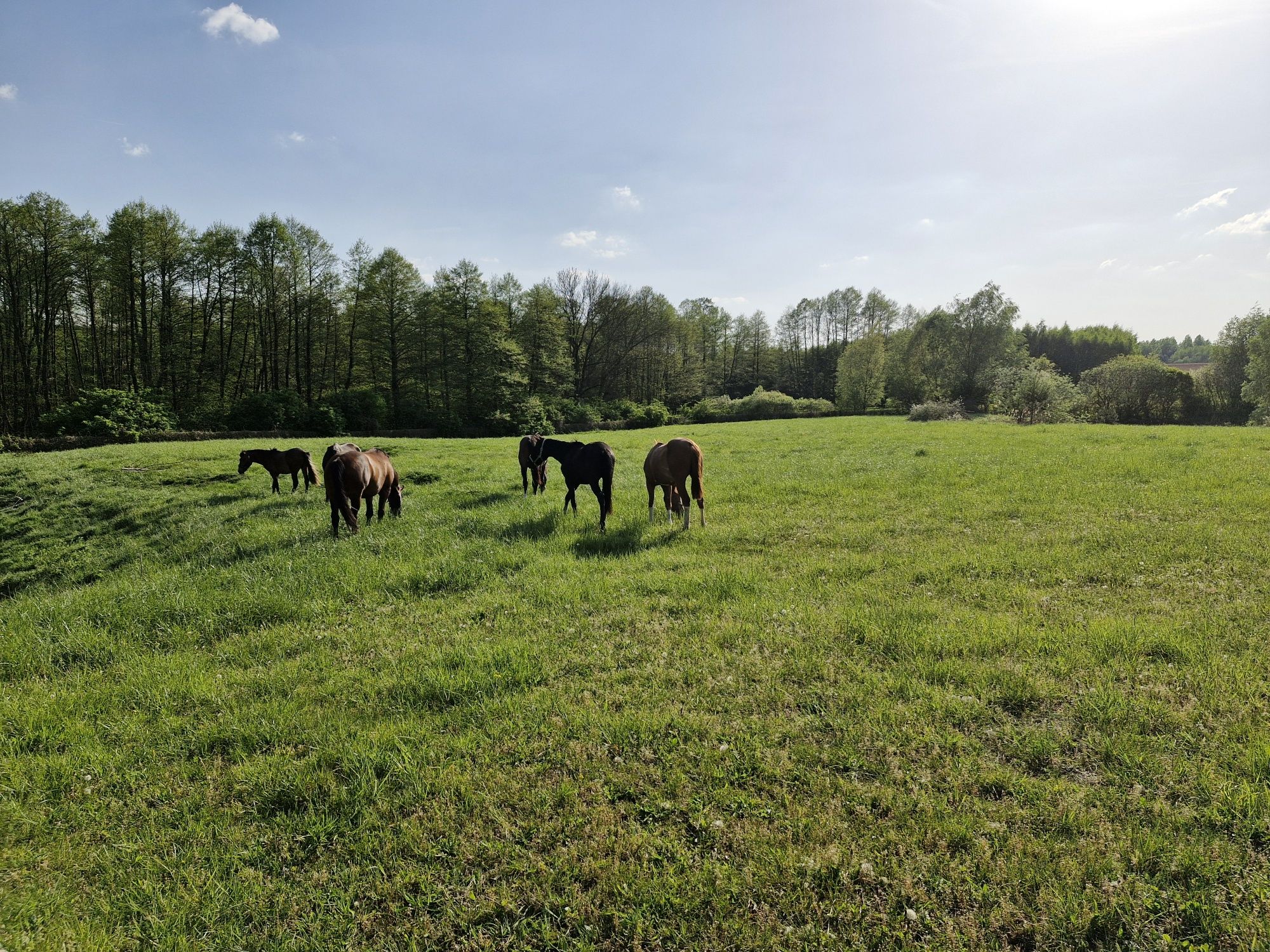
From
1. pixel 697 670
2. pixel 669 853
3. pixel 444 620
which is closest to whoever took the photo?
pixel 669 853

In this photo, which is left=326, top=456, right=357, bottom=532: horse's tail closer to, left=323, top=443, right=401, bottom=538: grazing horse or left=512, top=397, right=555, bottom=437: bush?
left=323, top=443, right=401, bottom=538: grazing horse

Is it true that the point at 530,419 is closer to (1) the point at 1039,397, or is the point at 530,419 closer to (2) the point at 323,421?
(2) the point at 323,421

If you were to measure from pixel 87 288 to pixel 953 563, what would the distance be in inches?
2262

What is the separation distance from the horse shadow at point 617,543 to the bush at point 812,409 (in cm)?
5234

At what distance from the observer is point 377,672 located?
523cm

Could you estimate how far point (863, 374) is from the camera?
63.4 m

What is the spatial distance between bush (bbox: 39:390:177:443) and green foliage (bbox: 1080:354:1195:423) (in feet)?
252

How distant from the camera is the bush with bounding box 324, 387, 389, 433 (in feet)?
138

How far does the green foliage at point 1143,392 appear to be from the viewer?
51.0 m

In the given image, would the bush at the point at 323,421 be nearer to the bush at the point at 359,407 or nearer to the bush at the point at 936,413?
the bush at the point at 359,407

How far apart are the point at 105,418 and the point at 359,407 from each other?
15093 mm

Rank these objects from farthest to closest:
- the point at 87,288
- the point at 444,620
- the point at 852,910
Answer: the point at 87,288
the point at 444,620
the point at 852,910

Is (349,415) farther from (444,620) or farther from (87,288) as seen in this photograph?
(444,620)

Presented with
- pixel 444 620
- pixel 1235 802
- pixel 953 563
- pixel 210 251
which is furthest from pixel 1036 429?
pixel 210 251
